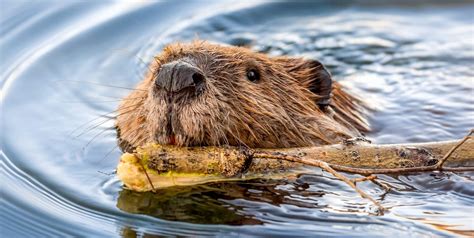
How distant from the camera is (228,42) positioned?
743 centimetres

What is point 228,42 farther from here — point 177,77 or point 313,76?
point 177,77

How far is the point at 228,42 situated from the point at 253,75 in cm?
265

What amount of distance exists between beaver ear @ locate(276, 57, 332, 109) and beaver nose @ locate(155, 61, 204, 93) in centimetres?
115

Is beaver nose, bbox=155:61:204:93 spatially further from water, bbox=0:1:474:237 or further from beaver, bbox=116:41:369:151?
water, bbox=0:1:474:237

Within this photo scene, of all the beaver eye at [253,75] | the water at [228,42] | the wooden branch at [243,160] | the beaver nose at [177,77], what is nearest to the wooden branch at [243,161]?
the wooden branch at [243,160]

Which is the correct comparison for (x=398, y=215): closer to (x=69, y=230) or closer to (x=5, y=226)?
(x=69, y=230)

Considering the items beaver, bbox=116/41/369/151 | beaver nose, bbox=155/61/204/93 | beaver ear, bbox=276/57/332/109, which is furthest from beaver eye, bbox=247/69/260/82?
beaver nose, bbox=155/61/204/93

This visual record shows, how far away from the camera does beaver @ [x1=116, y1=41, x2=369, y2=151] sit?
13.6 feet

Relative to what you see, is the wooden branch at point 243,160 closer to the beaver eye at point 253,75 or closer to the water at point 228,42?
the water at point 228,42

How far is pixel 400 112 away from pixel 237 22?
7.15ft

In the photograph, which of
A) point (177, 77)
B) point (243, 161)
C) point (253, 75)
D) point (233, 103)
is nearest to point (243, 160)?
point (243, 161)

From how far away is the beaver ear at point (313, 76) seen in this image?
5156 mm

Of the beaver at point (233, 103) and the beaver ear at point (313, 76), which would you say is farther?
the beaver ear at point (313, 76)

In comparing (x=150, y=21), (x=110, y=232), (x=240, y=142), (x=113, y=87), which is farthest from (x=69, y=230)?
(x=150, y=21)
